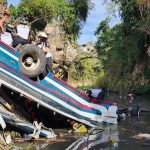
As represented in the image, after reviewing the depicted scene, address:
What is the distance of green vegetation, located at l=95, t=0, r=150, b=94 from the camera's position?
89.1ft

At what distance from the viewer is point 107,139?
1201 cm

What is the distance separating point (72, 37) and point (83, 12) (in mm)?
3167

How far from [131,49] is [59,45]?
6.95 metres

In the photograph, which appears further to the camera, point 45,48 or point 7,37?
point 45,48

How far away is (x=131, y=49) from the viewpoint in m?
29.3

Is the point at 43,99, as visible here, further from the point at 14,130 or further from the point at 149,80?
the point at 149,80

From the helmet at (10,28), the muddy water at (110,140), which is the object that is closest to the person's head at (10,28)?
the helmet at (10,28)

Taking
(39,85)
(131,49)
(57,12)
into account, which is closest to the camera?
(39,85)

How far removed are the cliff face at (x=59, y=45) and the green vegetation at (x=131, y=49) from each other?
3426 mm

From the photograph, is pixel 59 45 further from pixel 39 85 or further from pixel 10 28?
pixel 39 85

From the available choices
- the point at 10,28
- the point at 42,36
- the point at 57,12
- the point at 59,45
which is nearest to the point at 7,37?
the point at 10,28

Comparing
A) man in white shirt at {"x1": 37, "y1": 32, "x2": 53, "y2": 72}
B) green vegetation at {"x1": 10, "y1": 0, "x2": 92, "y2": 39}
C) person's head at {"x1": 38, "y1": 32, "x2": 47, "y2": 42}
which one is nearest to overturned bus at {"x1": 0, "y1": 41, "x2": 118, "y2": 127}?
man in white shirt at {"x1": 37, "y1": 32, "x2": 53, "y2": 72}

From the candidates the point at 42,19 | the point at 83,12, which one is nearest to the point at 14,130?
the point at 42,19

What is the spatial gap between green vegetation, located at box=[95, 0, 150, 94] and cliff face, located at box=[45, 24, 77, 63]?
343cm
